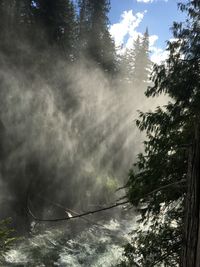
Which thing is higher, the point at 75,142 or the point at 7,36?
the point at 7,36

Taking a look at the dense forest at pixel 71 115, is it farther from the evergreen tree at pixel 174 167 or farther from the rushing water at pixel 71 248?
the rushing water at pixel 71 248

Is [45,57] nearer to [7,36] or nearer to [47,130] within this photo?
[7,36]

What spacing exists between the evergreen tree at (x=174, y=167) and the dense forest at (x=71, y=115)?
0.04 metres

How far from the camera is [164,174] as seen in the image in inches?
273

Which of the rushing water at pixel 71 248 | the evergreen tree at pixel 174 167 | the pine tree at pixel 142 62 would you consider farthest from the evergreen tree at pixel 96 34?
the evergreen tree at pixel 174 167

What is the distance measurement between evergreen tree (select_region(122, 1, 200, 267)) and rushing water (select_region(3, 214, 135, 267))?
7.52 meters

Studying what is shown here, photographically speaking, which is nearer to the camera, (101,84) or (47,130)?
(47,130)

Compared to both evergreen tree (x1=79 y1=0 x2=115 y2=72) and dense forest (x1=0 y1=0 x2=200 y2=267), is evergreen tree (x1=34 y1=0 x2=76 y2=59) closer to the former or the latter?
dense forest (x1=0 y1=0 x2=200 y2=267)

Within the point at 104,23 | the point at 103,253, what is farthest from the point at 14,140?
the point at 104,23

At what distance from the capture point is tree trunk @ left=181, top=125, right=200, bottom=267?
3.54 meters

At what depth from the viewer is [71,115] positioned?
3412 cm

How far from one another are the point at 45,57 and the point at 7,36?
4302 millimetres

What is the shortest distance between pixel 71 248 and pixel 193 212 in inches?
680

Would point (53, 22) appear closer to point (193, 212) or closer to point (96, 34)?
point (96, 34)
